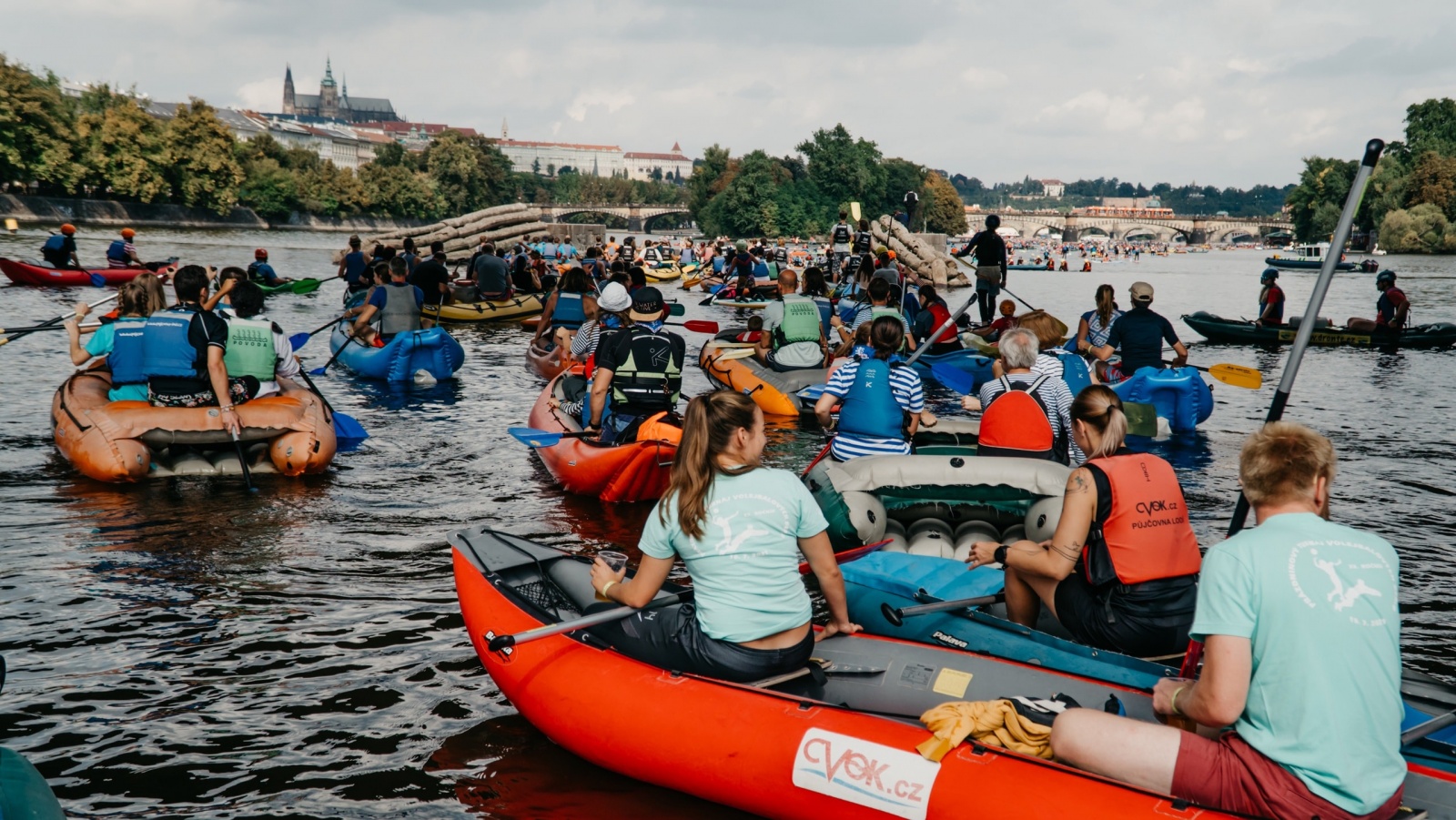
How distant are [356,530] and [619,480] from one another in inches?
86.7

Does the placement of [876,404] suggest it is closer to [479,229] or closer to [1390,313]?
[1390,313]

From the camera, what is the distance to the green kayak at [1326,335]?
22891 mm

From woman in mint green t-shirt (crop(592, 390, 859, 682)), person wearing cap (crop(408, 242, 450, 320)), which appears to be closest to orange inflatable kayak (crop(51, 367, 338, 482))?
woman in mint green t-shirt (crop(592, 390, 859, 682))

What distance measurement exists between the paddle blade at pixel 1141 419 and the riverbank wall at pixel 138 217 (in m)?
67.6

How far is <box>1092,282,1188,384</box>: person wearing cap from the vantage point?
12242 millimetres

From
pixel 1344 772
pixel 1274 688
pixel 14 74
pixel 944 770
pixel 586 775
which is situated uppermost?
pixel 14 74

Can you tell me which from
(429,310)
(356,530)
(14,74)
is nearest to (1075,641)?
(356,530)

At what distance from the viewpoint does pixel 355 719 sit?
546 centimetres

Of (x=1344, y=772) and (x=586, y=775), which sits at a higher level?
(x=1344, y=772)

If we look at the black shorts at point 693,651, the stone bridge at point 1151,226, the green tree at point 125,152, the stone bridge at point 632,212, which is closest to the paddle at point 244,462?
the black shorts at point 693,651

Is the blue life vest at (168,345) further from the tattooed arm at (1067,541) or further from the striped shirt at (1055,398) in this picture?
the tattooed arm at (1067,541)

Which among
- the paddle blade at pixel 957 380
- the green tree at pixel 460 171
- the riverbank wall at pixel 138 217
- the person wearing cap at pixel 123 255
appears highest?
the green tree at pixel 460 171

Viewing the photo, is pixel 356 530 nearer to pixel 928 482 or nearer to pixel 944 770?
pixel 928 482

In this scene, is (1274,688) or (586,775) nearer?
(1274,688)
